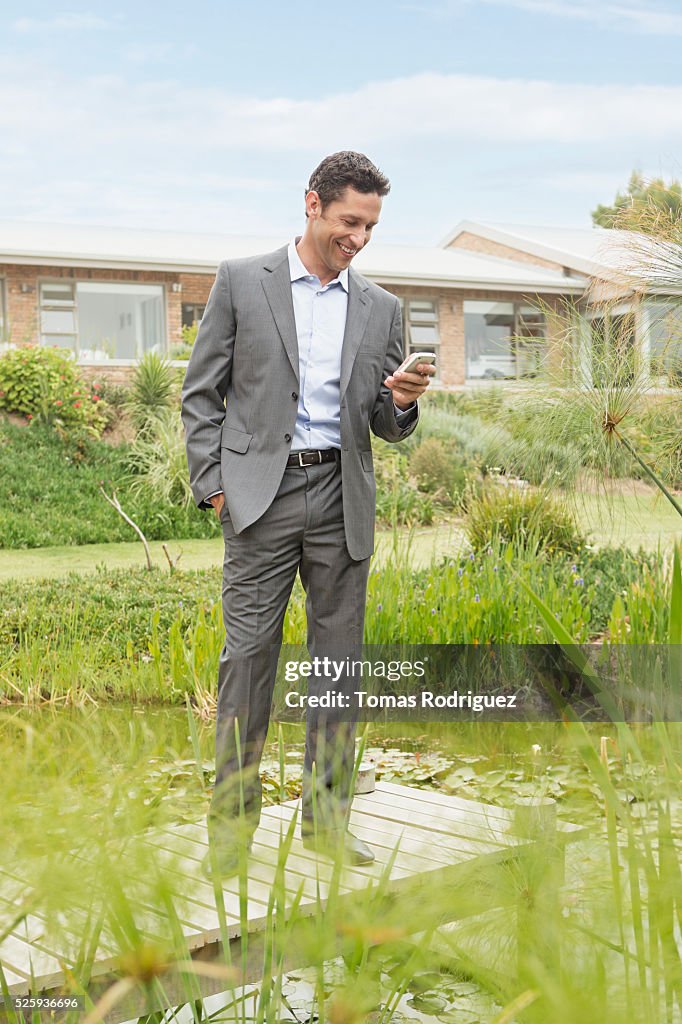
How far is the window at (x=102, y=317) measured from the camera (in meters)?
19.5

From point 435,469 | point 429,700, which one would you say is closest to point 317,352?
point 429,700

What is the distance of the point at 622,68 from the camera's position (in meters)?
24.3

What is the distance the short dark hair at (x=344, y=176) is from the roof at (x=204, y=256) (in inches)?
608

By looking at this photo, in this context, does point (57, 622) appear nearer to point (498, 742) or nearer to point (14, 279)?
point (498, 742)

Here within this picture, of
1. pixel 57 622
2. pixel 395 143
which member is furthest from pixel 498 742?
pixel 395 143

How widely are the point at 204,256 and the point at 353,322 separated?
17.0 metres

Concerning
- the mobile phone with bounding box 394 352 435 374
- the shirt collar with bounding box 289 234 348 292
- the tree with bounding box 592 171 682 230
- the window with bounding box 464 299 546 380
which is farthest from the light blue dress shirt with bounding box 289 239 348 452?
the window with bounding box 464 299 546 380

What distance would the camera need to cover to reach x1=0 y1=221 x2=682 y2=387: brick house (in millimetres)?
18766

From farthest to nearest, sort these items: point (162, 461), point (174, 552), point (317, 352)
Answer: point (162, 461)
point (174, 552)
point (317, 352)

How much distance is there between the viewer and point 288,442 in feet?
9.55

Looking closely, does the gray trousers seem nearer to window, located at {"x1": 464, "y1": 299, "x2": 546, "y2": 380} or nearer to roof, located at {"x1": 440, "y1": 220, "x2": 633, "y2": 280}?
roof, located at {"x1": 440, "y1": 220, "x2": 633, "y2": 280}

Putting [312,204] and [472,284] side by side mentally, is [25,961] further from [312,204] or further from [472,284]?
[472,284]

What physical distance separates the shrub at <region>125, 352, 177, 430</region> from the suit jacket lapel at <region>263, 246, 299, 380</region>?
12.2 m

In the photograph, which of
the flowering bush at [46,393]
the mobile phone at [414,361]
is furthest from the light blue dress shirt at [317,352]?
the flowering bush at [46,393]
